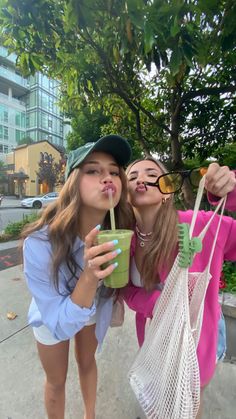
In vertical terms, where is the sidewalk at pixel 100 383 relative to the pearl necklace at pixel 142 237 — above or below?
below

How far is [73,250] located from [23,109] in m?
45.6

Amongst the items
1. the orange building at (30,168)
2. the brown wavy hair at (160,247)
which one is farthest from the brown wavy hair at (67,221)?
the orange building at (30,168)

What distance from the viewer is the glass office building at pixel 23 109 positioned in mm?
38156

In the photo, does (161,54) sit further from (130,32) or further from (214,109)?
(214,109)

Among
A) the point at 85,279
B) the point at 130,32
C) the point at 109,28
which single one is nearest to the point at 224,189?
the point at 85,279

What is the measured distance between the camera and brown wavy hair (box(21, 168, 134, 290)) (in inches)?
46.5

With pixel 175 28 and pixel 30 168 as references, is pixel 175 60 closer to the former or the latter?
pixel 175 28

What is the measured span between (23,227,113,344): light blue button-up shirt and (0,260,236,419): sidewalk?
44.2 inches

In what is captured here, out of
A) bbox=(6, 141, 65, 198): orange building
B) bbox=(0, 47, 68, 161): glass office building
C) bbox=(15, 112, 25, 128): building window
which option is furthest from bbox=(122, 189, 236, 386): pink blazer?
bbox=(15, 112, 25, 128): building window

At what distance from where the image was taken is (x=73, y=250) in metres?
1.24

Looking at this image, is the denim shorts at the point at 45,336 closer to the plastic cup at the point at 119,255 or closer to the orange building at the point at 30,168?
the plastic cup at the point at 119,255

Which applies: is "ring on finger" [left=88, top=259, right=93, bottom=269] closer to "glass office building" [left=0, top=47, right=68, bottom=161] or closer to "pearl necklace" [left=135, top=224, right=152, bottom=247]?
"pearl necklace" [left=135, top=224, right=152, bottom=247]

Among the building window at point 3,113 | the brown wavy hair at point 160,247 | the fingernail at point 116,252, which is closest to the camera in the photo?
the fingernail at point 116,252

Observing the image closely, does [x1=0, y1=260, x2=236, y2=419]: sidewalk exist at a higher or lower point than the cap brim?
lower
